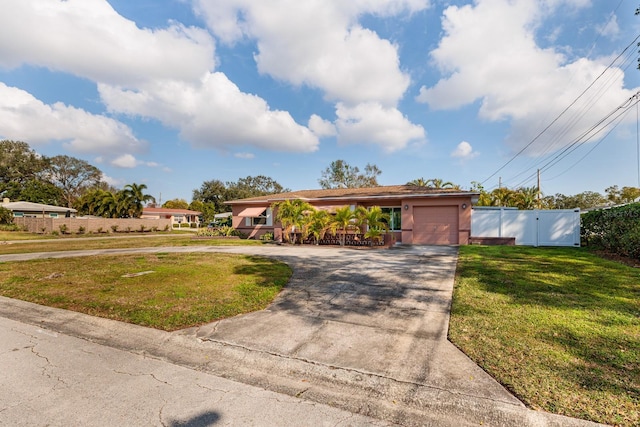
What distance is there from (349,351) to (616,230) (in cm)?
1370

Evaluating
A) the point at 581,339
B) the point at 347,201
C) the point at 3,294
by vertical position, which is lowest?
the point at 3,294

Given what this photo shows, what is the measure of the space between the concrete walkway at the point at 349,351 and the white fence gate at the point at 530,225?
12.6 metres

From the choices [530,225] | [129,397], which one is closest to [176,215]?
[530,225]

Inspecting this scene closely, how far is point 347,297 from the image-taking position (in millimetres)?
6535

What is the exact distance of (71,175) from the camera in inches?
2280

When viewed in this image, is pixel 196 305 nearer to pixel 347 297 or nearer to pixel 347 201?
pixel 347 297

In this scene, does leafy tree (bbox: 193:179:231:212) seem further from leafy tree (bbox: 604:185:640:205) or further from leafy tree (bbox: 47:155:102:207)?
leafy tree (bbox: 604:185:640:205)

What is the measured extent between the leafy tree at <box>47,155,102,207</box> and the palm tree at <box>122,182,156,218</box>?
26990 mm

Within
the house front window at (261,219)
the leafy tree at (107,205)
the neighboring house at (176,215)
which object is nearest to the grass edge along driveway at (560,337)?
the house front window at (261,219)

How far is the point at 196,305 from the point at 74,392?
110 inches

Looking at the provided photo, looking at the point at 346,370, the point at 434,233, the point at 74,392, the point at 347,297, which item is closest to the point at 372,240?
the point at 434,233

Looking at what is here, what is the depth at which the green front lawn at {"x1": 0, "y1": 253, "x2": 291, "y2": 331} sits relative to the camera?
5648mm

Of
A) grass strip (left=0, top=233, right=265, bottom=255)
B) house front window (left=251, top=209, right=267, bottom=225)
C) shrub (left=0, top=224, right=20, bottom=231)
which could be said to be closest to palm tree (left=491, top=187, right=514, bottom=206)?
house front window (left=251, top=209, right=267, bottom=225)

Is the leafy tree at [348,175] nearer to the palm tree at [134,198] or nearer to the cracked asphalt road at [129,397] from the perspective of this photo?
the palm tree at [134,198]
